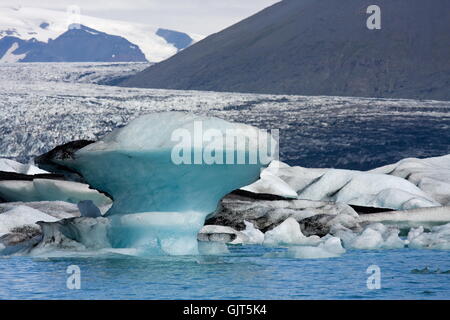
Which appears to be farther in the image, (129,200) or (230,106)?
(230,106)

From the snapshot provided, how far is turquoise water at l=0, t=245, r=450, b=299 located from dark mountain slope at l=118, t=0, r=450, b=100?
65.8m

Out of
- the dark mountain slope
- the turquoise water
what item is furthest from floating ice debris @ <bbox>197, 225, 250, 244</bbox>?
the dark mountain slope

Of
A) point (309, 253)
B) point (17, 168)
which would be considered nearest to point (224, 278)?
point (309, 253)

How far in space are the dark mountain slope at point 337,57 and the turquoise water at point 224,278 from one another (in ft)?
216

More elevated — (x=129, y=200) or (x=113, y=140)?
(x=113, y=140)

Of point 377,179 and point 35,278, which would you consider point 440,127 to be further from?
point 35,278

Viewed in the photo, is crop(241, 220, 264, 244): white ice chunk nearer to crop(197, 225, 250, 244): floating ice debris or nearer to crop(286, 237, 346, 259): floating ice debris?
crop(197, 225, 250, 244): floating ice debris

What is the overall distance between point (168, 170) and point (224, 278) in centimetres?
263

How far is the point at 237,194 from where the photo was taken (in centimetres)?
2545

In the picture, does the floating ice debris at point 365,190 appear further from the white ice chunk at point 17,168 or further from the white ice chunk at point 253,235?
the white ice chunk at point 17,168

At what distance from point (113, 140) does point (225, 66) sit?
77417 mm

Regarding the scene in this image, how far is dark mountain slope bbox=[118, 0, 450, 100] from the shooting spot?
8425 cm

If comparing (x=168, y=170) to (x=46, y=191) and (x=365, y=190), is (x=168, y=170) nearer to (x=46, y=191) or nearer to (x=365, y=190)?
(x=46, y=191)

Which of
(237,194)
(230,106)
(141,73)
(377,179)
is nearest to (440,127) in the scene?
(230,106)
